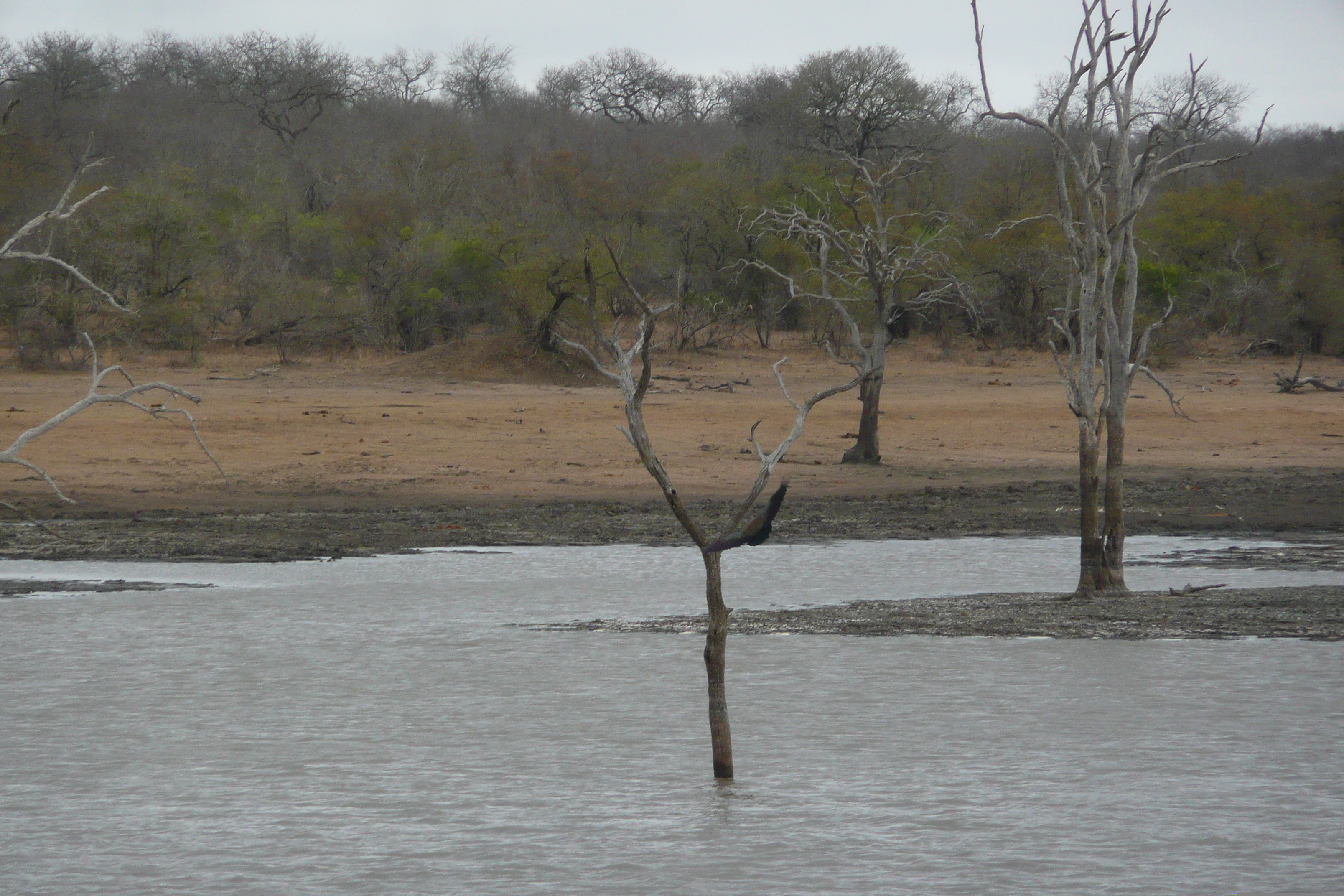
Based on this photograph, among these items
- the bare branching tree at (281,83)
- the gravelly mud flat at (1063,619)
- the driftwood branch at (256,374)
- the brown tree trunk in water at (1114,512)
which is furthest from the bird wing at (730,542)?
the bare branching tree at (281,83)

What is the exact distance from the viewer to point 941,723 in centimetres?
816

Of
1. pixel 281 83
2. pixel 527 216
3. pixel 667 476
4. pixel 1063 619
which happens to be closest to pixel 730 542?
pixel 667 476

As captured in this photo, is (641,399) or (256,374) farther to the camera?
(256,374)

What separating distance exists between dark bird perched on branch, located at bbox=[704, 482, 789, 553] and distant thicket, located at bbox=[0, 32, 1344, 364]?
12.8 meters

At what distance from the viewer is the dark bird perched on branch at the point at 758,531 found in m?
5.22

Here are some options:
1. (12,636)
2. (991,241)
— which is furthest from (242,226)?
(12,636)

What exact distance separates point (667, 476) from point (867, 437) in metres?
14.3

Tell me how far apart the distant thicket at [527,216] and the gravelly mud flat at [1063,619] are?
7307 millimetres

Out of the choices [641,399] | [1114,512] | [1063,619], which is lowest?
[1063,619]

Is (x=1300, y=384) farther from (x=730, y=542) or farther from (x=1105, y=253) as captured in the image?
(x=730, y=542)

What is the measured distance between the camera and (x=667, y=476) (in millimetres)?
6184

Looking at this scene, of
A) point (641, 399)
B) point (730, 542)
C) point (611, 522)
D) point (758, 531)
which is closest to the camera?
point (758, 531)

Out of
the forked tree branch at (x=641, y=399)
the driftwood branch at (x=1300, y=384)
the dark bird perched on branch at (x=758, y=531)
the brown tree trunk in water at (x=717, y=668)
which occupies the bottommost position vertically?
the brown tree trunk in water at (x=717, y=668)

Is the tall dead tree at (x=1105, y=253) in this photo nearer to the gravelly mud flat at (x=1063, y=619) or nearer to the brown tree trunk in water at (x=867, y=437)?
the gravelly mud flat at (x=1063, y=619)
